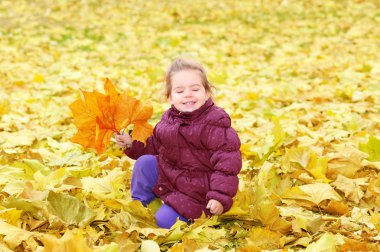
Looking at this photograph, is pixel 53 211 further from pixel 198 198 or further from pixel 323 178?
pixel 323 178

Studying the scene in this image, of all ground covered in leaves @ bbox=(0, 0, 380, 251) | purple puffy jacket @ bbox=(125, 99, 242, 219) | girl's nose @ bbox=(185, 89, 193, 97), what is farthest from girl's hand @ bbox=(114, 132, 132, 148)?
girl's nose @ bbox=(185, 89, 193, 97)

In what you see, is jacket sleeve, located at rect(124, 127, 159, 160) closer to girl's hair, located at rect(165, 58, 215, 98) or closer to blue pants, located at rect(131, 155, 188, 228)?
blue pants, located at rect(131, 155, 188, 228)

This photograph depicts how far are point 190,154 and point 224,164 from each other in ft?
0.69

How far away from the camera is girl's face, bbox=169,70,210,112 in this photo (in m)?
2.46

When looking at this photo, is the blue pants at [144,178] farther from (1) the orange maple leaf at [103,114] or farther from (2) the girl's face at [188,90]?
(2) the girl's face at [188,90]

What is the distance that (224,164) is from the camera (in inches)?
92.3

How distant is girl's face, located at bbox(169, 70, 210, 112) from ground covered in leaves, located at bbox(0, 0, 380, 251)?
0.80 feet

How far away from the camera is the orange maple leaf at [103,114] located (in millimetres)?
2428

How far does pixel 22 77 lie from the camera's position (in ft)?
19.9

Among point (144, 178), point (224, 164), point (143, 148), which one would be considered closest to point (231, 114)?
point (143, 148)

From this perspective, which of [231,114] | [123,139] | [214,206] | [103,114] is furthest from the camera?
Answer: [231,114]

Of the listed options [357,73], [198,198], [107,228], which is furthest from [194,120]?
[357,73]

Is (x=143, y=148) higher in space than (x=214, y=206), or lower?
higher

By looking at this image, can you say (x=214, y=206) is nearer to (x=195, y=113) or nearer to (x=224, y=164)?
(x=224, y=164)
